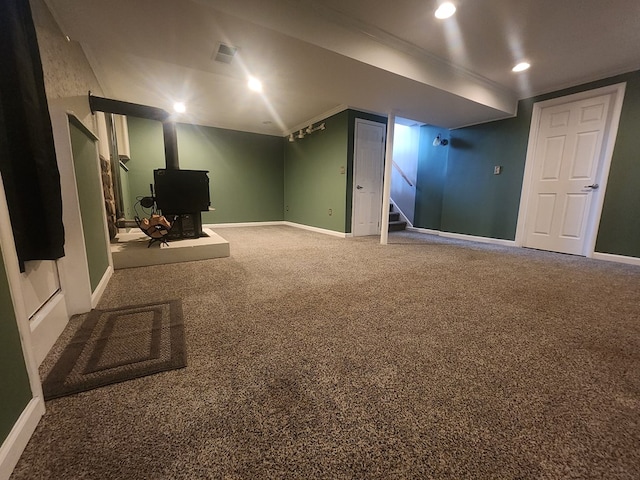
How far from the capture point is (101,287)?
1.96m

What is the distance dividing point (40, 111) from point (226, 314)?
1403mm

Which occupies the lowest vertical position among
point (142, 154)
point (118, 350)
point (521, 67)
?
point (118, 350)

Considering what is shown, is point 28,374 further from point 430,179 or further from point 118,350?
point 430,179

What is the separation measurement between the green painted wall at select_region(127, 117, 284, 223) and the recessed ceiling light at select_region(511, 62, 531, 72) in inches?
189

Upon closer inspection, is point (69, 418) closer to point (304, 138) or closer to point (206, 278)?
point (206, 278)

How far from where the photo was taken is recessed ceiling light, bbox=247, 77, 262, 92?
3035 mm

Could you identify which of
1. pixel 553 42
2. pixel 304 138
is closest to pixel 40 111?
pixel 553 42

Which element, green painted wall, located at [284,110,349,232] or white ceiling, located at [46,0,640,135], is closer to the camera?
white ceiling, located at [46,0,640,135]

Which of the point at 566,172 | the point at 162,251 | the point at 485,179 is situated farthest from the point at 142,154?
the point at 566,172

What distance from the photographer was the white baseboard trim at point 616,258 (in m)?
3.01

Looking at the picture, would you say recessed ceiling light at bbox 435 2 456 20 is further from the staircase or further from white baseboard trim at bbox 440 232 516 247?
the staircase

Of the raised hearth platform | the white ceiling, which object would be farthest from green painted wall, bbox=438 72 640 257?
the raised hearth platform

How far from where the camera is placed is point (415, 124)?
550 cm

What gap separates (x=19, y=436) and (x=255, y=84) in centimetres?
365
